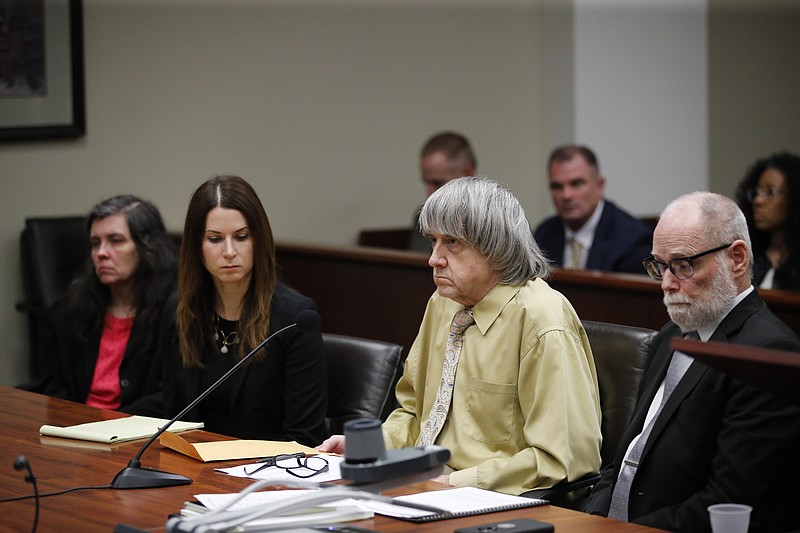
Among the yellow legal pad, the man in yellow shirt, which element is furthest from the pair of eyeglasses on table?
the man in yellow shirt

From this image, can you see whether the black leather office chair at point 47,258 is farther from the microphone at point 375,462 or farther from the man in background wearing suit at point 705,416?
the microphone at point 375,462

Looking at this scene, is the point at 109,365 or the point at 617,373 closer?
the point at 617,373

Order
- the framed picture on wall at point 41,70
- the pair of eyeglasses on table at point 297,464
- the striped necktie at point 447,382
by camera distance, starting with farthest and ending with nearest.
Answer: the framed picture on wall at point 41,70
the striped necktie at point 447,382
the pair of eyeglasses on table at point 297,464

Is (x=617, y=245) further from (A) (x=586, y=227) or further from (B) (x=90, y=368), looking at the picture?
(B) (x=90, y=368)

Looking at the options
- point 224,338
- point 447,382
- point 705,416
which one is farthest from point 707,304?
point 224,338

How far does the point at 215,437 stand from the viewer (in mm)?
3074

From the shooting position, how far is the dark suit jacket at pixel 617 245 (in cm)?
561

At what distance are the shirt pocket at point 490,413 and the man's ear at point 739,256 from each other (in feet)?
2.09

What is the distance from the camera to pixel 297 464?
2.74 meters

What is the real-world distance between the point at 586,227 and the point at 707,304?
3.14m

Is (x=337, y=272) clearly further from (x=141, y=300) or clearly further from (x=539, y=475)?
(x=539, y=475)

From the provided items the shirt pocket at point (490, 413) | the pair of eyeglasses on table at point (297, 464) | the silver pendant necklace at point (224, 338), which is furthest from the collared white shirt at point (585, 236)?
the pair of eyeglasses on table at point (297, 464)

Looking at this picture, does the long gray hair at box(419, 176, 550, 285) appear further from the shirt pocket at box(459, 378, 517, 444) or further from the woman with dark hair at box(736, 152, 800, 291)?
the woman with dark hair at box(736, 152, 800, 291)

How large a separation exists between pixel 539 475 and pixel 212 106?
4.11 metres
